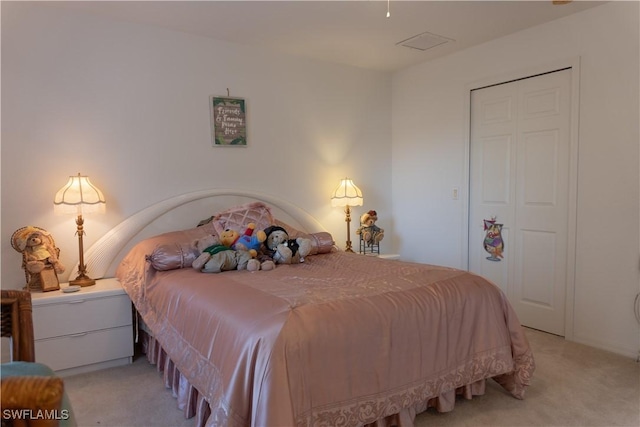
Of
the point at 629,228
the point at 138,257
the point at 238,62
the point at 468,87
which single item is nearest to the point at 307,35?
the point at 238,62

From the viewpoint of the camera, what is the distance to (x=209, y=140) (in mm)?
3441

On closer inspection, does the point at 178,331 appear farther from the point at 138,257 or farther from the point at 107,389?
the point at 138,257

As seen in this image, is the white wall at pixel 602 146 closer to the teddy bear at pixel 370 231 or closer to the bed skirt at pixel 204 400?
the bed skirt at pixel 204 400

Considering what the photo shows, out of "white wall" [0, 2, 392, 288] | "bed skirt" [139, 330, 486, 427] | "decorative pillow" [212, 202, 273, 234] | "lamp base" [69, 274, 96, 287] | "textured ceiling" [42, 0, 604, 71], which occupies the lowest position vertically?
"bed skirt" [139, 330, 486, 427]

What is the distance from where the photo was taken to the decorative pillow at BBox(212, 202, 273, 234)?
3.07 m

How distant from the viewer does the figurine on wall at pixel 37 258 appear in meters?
2.59

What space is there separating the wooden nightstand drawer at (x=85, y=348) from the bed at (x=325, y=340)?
8.2 inches

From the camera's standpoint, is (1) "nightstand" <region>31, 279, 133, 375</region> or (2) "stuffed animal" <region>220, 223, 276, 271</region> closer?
(1) "nightstand" <region>31, 279, 133, 375</region>

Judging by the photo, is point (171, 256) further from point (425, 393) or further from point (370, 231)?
point (370, 231)

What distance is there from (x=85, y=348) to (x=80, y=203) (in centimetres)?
93

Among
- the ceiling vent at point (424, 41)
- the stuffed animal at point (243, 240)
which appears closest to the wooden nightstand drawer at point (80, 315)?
the stuffed animal at point (243, 240)

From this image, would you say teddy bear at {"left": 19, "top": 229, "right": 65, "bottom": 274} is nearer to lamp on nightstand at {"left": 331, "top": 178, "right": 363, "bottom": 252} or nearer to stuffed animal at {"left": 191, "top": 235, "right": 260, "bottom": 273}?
stuffed animal at {"left": 191, "top": 235, "right": 260, "bottom": 273}

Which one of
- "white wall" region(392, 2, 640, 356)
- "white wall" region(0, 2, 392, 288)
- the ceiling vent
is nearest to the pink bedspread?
"white wall" region(0, 2, 392, 288)

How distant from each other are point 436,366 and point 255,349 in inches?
35.0
